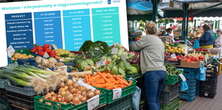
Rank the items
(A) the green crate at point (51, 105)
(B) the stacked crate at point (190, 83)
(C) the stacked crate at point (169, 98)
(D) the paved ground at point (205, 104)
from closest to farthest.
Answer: (A) the green crate at point (51, 105) < (C) the stacked crate at point (169, 98) < (D) the paved ground at point (205, 104) < (B) the stacked crate at point (190, 83)

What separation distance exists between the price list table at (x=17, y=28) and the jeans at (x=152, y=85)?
211cm

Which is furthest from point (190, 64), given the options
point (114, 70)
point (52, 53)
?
point (52, 53)

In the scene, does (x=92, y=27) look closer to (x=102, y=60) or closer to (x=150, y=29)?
(x=102, y=60)

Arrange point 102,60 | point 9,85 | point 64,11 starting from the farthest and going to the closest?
1. point 64,11
2. point 102,60
3. point 9,85

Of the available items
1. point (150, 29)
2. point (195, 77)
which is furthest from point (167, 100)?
point (195, 77)

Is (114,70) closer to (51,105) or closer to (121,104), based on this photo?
(121,104)

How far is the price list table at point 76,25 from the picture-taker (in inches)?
173

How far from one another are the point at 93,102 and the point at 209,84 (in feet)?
14.9

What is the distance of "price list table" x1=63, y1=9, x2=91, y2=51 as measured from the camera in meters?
4.41

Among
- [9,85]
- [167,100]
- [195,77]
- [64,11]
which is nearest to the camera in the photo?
[9,85]

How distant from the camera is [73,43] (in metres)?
4.62

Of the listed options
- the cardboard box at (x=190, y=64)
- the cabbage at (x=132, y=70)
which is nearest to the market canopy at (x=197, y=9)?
the cardboard box at (x=190, y=64)

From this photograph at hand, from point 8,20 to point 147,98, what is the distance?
2.64 m

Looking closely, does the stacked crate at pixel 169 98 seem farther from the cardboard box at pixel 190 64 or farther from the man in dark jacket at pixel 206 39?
the man in dark jacket at pixel 206 39
